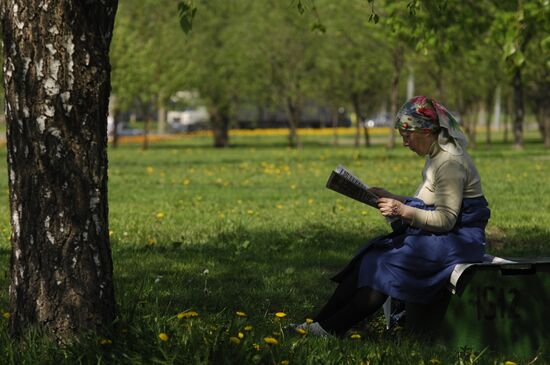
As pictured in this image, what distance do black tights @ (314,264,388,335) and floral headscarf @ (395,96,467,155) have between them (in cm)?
80

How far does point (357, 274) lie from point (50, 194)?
5.77ft

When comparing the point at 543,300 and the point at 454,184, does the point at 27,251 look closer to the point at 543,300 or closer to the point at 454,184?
the point at 454,184

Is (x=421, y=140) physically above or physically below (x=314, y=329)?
above

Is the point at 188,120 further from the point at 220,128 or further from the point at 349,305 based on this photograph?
the point at 349,305

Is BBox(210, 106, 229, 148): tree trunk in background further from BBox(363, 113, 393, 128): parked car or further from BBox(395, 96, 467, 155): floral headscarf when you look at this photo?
BBox(363, 113, 393, 128): parked car

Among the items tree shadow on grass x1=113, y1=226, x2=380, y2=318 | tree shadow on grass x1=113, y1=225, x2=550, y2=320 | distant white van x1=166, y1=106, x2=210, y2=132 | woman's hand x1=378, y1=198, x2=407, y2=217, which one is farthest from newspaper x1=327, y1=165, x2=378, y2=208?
distant white van x1=166, y1=106, x2=210, y2=132

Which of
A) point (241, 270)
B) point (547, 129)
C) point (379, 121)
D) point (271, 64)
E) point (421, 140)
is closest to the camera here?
point (421, 140)

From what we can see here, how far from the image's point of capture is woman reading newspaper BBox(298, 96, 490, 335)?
195 inches

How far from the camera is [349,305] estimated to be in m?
5.12

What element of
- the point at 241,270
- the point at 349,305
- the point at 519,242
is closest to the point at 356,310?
the point at 349,305

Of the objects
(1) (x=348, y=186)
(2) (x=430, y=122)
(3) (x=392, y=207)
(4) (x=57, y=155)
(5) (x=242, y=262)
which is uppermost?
(2) (x=430, y=122)

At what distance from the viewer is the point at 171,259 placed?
7.94 metres

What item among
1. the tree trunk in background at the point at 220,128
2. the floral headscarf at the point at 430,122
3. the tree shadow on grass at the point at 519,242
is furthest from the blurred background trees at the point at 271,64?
the floral headscarf at the point at 430,122

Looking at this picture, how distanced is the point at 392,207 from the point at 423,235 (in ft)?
0.75
